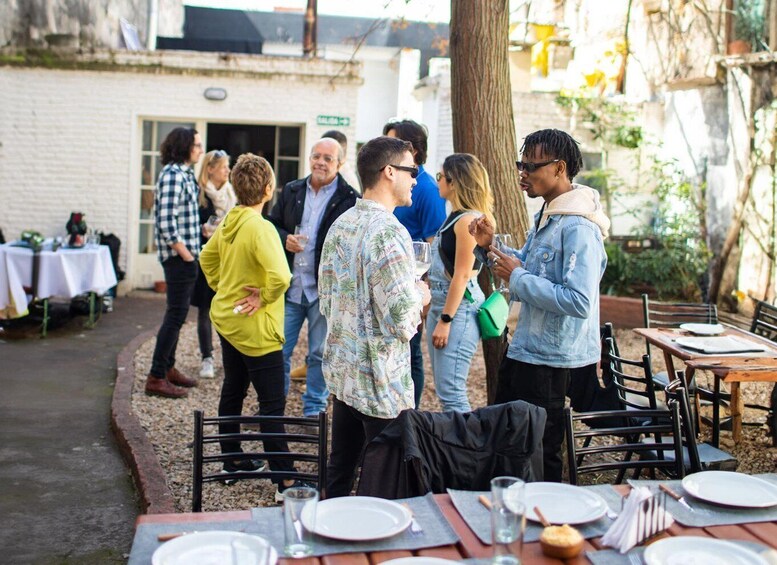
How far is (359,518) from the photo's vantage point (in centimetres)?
244

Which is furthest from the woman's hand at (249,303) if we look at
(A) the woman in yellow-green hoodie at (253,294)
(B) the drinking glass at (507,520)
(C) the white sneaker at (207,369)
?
(C) the white sneaker at (207,369)

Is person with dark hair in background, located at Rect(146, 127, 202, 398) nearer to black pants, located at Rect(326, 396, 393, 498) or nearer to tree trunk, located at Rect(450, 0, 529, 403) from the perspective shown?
tree trunk, located at Rect(450, 0, 529, 403)

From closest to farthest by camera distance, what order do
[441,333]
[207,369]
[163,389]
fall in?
[441,333] < [163,389] < [207,369]

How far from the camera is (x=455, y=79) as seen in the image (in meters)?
5.59

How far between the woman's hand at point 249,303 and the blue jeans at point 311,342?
1.08m

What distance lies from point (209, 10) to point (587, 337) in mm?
18869

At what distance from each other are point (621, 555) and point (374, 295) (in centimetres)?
139

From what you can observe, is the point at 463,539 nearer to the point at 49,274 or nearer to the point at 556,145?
the point at 556,145

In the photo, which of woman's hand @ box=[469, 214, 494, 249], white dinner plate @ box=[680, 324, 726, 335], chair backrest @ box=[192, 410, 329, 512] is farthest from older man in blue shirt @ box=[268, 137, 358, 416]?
chair backrest @ box=[192, 410, 329, 512]

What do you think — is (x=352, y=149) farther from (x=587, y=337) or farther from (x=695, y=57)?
(x=587, y=337)

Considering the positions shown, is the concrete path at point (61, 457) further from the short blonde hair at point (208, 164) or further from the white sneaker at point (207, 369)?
the short blonde hair at point (208, 164)

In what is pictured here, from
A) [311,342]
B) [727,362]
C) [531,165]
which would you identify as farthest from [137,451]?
[727,362]

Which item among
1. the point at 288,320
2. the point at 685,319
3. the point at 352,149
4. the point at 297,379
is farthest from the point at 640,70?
the point at 288,320

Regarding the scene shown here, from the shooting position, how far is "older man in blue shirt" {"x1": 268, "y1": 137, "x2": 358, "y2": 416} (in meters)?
5.62
